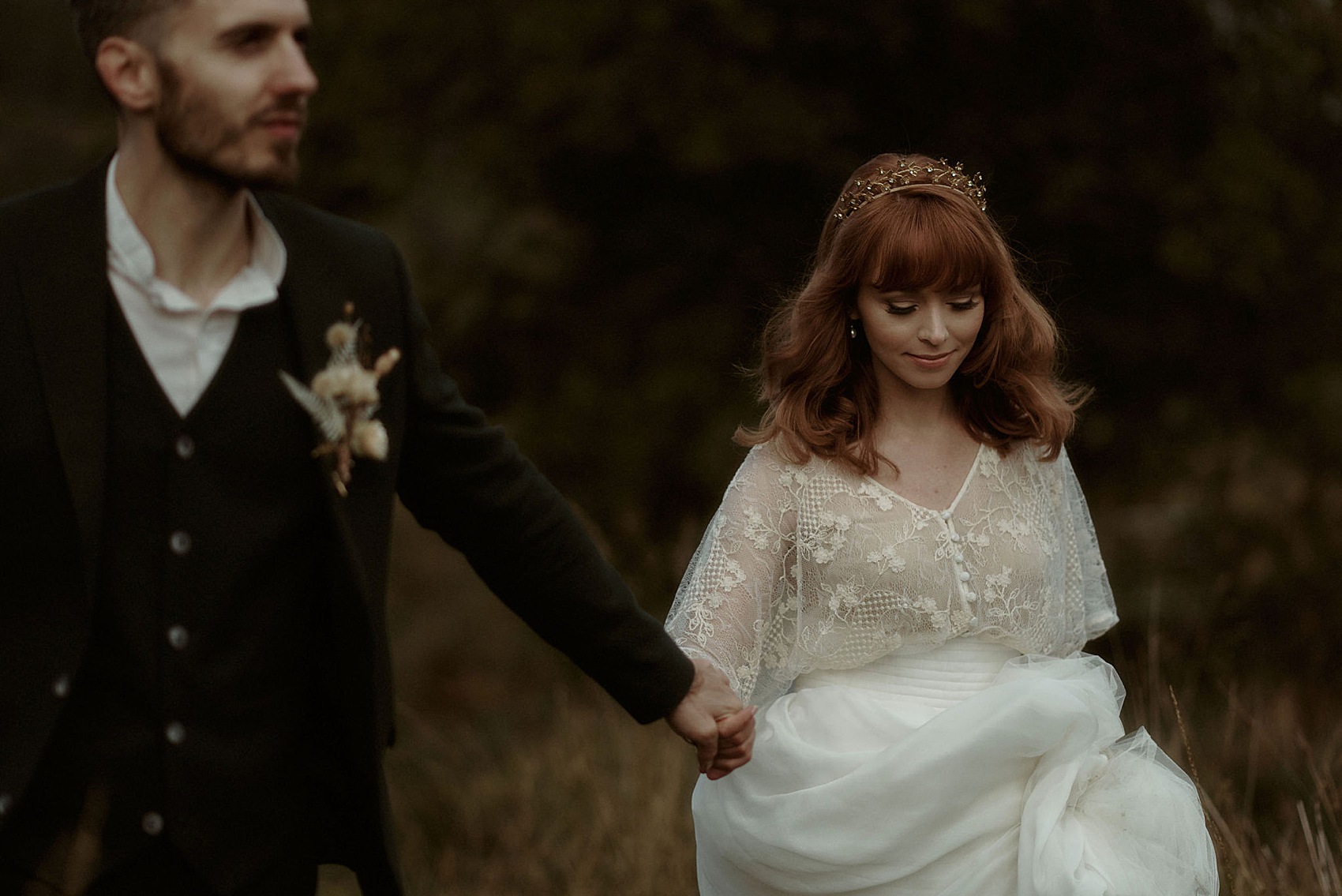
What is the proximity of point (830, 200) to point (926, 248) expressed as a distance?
4209 mm

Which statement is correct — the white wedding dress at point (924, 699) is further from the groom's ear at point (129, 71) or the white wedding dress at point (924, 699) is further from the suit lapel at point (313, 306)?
the groom's ear at point (129, 71)

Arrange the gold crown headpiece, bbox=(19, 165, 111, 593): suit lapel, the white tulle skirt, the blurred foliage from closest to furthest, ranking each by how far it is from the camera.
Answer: bbox=(19, 165, 111, 593): suit lapel
the white tulle skirt
the gold crown headpiece
the blurred foliage

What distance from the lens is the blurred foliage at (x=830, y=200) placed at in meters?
7.32

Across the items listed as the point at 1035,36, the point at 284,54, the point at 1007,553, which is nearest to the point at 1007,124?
the point at 1035,36

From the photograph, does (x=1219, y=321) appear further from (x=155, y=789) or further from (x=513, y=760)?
(x=155, y=789)

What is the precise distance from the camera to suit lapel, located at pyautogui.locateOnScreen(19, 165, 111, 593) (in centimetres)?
247

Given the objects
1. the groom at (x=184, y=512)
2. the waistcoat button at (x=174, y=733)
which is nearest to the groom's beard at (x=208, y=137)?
the groom at (x=184, y=512)

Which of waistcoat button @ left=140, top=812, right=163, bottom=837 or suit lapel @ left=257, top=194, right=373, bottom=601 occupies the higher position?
suit lapel @ left=257, top=194, right=373, bottom=601

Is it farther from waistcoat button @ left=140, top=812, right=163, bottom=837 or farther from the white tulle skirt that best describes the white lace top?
waistcoat button @ left=140, top=812, right=163, bottom=837

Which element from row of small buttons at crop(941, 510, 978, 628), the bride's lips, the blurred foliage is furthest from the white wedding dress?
the blurred foliage

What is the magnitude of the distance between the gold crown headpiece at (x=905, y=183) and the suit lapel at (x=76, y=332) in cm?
188

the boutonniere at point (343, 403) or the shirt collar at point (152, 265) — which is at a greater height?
the shirt collar at point (152, 265)

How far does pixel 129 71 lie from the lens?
2.53 meters

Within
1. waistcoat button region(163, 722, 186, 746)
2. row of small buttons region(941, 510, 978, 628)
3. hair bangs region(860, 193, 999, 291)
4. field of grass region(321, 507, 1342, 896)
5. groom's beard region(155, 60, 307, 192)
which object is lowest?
field of grass region(321, 507, 1342, 896)
